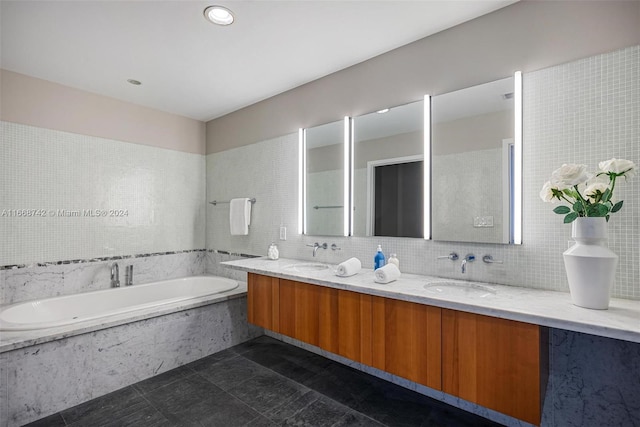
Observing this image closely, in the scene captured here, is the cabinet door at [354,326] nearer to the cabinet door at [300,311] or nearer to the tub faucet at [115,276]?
the cabinet door at [300,311]

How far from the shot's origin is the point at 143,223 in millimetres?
3346

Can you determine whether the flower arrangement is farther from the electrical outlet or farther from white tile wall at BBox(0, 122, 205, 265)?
white tile wall at BBox(0, 122, 205, 265)

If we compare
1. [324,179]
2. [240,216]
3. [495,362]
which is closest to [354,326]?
[495,362]

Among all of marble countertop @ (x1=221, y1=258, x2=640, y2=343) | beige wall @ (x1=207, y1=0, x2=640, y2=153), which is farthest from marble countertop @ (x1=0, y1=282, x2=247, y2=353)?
beige wall @ (x1=207, y1=0, x2=640, y2=153)

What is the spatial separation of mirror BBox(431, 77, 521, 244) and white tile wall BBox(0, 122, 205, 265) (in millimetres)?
2912

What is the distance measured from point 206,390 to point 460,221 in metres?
2.09

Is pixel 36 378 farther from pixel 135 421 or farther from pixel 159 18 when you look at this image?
pixel 159 18

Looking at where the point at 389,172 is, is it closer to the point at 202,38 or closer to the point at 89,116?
the point at 202,38

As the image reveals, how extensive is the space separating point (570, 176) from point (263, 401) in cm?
215

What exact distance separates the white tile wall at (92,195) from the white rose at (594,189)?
3.67 metres

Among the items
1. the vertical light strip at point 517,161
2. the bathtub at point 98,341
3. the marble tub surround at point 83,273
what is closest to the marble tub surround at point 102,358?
the bathtub at point 98,341

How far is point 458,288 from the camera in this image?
6.03ft

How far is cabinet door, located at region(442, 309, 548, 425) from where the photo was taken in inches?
50.3

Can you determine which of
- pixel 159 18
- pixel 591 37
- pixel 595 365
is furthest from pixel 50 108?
pixel 595 365
